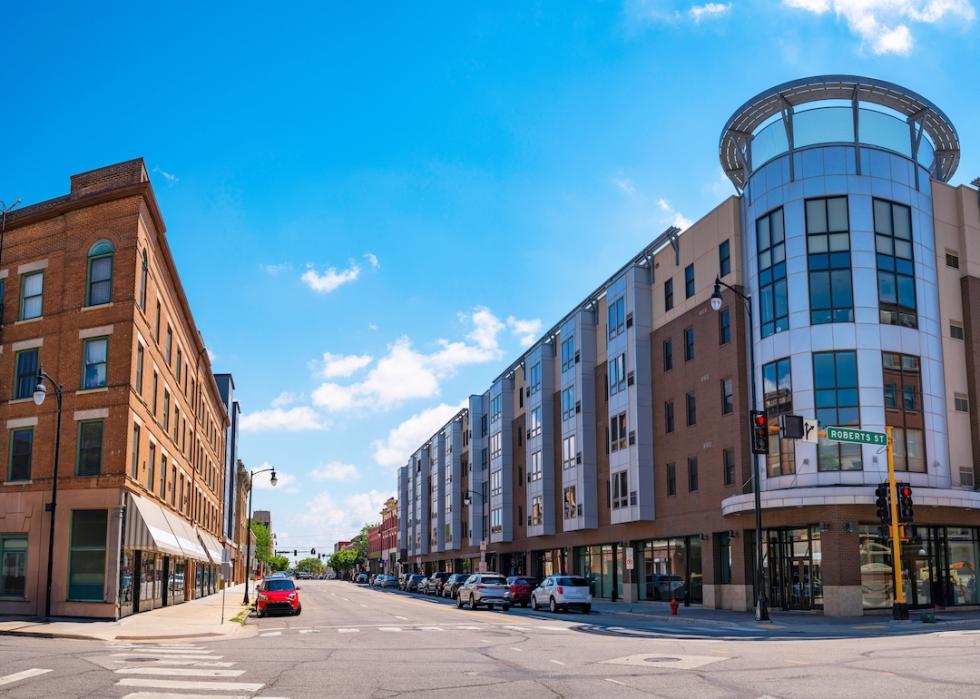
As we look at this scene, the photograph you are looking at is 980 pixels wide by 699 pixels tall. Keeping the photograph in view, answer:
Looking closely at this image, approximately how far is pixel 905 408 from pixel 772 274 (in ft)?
25.2

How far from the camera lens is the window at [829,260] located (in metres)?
37.2

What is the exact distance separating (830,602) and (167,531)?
87.1 feet

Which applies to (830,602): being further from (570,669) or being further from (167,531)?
(167,531)

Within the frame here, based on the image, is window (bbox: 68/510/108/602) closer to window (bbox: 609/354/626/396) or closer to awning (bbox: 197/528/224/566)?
awning (bbox: 197/528/224/566)

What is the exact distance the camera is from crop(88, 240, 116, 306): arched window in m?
34.0

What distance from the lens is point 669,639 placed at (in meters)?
24.6

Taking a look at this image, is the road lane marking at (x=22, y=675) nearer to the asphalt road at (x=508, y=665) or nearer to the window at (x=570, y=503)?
the asphalt road at (x=508, y=665)

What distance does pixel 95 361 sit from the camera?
111 ft

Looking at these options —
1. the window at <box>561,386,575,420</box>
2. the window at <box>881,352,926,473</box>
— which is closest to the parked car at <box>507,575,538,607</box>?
the window at <box>561,386,575,420</box>

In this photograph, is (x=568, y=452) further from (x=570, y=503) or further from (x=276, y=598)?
(x=276, y=598)

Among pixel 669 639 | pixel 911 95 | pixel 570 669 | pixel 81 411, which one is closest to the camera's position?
pixel 570 669

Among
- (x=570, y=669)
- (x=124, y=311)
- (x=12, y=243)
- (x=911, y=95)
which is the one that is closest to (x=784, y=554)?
(x=911, y=95)

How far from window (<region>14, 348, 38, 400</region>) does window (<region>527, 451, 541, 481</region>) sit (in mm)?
39395

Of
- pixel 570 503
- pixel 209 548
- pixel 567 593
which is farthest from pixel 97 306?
pixel 570 503
